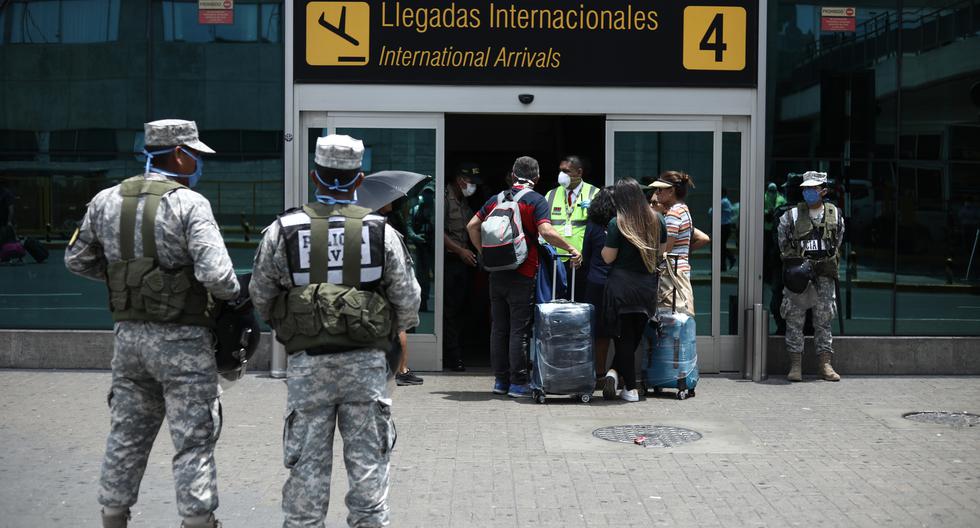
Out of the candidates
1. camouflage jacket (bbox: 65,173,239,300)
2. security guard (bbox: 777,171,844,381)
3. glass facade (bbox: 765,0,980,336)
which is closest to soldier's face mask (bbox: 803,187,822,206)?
security guard (bbox: 777,171,844,381)

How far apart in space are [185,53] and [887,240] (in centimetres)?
634

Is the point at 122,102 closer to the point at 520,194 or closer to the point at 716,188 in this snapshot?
the point at 520,194

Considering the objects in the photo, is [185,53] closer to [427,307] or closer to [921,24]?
[427,307]

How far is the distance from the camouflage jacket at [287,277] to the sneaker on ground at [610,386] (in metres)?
4.49

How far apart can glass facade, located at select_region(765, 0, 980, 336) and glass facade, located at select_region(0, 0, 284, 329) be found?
4.42m

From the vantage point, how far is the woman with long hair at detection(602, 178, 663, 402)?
9508mm

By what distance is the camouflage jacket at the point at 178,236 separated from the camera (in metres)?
5.46

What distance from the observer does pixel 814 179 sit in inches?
422

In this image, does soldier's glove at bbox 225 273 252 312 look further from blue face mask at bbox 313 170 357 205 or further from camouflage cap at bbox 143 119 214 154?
camouflage cap at bbox 143 119 214 154

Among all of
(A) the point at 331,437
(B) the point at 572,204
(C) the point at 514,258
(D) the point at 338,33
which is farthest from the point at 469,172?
(A) the point at 331,437

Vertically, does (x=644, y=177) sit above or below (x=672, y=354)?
above

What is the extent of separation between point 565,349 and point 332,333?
176 inches

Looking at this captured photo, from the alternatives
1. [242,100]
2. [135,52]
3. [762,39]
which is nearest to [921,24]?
[762,39]

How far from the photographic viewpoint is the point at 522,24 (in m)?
11.0
